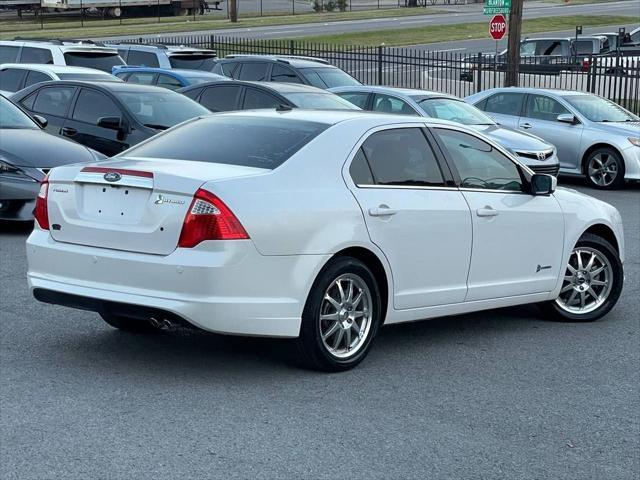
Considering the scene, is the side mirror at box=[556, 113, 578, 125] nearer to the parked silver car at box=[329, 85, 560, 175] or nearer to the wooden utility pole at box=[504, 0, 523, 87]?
the parked silver car at box=[329, 85, 560, 175]

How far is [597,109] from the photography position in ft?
61.2

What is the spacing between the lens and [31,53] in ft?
73.0

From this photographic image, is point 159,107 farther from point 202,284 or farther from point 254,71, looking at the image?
point 202,284

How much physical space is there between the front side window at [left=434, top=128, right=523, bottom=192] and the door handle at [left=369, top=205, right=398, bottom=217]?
82cm

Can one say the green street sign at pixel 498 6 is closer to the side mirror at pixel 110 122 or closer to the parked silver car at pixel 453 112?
the parked silver car at pixel 453 112

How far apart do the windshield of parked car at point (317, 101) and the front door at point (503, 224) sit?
8.30 meters

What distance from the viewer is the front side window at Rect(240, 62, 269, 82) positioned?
22.2 m

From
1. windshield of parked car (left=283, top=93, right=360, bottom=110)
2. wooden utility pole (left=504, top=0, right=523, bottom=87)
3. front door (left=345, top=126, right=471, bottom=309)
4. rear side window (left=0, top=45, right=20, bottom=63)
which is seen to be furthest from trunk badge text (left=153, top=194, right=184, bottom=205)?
wooden utility pole (left=504, top=0, right=523, bottom=87)

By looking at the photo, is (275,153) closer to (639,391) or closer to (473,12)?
(639,391)

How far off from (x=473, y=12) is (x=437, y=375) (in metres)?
62.8

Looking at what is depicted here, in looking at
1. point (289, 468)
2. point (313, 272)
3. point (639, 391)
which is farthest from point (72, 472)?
point (639, 391)

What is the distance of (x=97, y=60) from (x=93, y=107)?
8.73m

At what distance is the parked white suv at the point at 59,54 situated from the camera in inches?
867

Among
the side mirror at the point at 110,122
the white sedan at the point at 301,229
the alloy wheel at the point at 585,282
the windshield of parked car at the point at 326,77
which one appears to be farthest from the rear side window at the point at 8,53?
the alloy wheel at the point at 585,282
